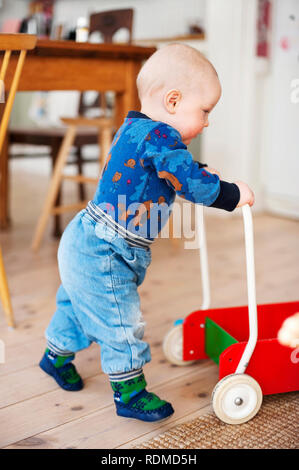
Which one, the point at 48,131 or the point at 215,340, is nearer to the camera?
the point at 215,340

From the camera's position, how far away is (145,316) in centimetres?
160

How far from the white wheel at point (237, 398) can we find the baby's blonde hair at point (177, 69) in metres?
0.54

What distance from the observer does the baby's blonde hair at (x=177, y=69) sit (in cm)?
97

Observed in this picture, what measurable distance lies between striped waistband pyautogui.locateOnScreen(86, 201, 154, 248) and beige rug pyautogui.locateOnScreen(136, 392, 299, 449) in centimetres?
35

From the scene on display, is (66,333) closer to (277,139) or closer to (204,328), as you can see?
(204,328)

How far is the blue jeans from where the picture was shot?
3.39 ft

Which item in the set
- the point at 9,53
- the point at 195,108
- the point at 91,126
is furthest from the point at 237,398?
the point at 91,126

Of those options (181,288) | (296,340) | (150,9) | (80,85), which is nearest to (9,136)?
(80,85)

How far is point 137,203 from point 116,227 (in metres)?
0.06

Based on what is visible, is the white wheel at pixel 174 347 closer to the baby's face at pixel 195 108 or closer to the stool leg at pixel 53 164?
the baby's face at pixel 195 108

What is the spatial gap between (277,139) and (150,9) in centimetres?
229

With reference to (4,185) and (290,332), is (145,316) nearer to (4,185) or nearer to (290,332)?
(290,332)

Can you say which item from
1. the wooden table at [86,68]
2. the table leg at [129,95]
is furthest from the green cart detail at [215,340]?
the table leg at [129,95]

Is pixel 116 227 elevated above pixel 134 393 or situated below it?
above
